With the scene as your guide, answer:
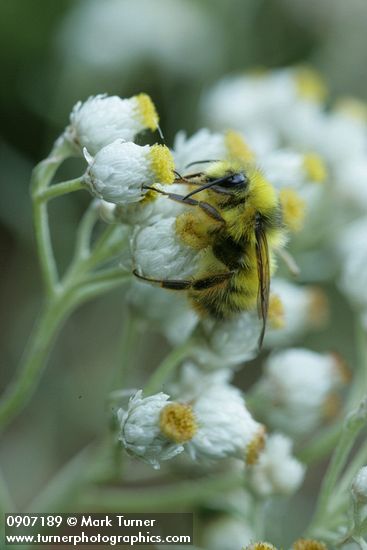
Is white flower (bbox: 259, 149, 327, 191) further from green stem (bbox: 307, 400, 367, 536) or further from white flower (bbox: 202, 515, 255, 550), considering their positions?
white flower (bbox: 202, 515, 255, 550)

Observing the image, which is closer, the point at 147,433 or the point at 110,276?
the point at 147,433

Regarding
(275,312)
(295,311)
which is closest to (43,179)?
(275,312)

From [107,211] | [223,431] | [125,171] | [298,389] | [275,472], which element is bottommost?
[275,472]

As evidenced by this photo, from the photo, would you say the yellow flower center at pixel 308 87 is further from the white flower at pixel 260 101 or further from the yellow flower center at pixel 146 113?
the yellow flower center at pixel 146 113

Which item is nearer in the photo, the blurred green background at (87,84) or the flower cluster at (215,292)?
the flower cluster at (215,292)

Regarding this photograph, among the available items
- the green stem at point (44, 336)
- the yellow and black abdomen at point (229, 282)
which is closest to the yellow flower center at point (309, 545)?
the yellow and black abdomen at point (229, 282)

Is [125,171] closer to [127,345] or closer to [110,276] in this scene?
[110,276]

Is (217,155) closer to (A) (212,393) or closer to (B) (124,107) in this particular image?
(B) (124,107)
